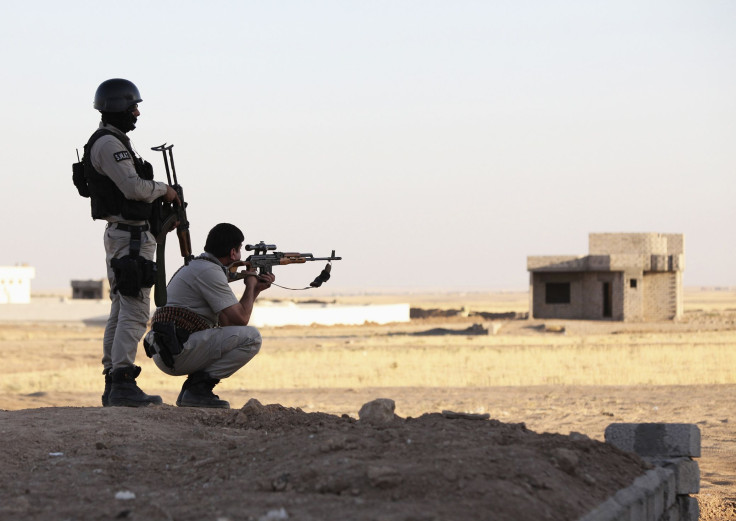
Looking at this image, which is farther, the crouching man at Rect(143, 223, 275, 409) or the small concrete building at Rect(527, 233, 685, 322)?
the small concrete building at Rect(527, 233, 685, 322)

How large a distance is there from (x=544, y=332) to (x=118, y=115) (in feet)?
88.3

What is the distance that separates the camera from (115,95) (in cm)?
666

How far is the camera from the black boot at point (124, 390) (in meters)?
6.60

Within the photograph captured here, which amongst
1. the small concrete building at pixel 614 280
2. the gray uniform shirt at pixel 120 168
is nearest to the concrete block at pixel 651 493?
the gray uniform shirt at pixel 120 168

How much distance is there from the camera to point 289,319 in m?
45.3

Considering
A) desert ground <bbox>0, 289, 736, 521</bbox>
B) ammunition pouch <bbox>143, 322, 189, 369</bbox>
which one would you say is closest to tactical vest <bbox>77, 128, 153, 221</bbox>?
ammunition pouch <bbox>143, 322, 189, 369</bbox>

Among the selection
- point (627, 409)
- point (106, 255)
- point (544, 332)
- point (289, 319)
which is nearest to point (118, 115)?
point (106, 255)

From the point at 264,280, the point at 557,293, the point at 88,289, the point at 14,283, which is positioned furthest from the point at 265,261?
the point at 14,283

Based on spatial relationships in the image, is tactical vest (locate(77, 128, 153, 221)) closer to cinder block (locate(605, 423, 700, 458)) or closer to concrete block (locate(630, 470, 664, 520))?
cinder block (locate(605, 423, 700, 458))

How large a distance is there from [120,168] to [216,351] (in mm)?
1484

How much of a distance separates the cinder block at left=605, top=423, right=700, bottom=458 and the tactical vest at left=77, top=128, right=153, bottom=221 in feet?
11.7

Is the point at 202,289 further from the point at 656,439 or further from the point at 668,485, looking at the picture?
the point at 668,485

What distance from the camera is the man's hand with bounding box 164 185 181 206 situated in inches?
266

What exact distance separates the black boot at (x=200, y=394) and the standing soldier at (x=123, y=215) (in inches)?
8.7
